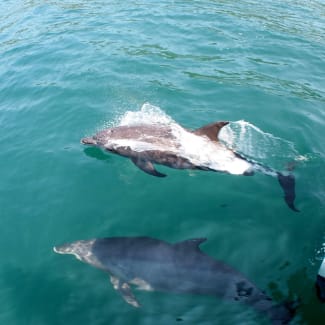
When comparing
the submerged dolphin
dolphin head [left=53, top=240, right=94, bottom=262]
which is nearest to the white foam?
the submerged dolphin

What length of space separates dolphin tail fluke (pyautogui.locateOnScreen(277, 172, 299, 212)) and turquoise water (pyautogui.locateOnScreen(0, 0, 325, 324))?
10.7 inches

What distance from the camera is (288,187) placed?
934 centimetres

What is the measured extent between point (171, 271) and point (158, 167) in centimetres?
349

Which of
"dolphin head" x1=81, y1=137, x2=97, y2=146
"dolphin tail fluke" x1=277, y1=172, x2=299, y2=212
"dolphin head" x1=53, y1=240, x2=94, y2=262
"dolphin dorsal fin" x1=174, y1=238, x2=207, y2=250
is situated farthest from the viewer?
"dolphin head" x1=81, y1=137, x2=97, y2=146

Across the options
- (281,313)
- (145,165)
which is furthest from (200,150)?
(281,313)

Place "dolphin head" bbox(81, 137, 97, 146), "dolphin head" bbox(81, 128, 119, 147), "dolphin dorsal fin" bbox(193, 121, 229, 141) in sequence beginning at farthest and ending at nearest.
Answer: "dolphin head" bbox(81, 137, 97, 146) < "dolphin head" bbox(81, 128, 119, 147) < "dolphin dorsal fin" bbox(193, 121, 229, 141)

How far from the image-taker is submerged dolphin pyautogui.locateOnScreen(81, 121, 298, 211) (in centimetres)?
956

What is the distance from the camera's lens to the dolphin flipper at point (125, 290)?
734cm

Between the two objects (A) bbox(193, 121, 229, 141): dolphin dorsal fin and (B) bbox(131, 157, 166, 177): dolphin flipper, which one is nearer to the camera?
(A) bbox(193, 121, 229, 141): dolphin dorsal fin

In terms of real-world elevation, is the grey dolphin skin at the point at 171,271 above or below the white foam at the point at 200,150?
below

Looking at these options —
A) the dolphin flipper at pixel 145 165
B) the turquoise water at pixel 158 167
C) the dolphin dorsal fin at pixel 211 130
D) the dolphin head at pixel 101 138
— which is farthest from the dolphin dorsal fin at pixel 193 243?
the dolphin head at pixel 101 138

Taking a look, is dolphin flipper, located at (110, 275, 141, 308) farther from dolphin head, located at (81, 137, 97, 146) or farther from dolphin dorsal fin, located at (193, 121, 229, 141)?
dolphin head, located at (81, 137, 97, 146)

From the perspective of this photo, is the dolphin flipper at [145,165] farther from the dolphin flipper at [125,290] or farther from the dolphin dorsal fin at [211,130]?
the dolphin flipper at [125,290]

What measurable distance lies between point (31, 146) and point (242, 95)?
7.53m
